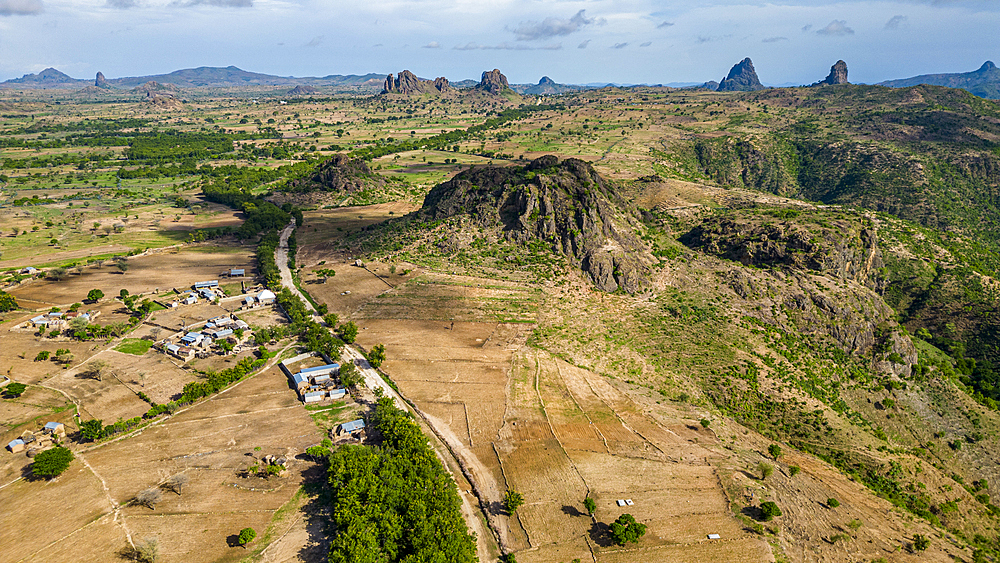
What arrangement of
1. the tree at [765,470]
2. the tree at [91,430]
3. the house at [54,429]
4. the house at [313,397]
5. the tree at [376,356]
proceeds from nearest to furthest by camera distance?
the tree at [765,470] < the tree at [91,430] < the house at [54,429] < the house at [313,397] < the tree at [376,356]

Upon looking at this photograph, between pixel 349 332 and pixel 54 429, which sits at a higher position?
pixel 349 332

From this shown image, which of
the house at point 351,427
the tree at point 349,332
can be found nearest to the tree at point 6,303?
the tree at point 349,332

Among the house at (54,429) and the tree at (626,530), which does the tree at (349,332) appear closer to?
the house at (54,429)

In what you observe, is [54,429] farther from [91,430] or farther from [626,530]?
[626,530]

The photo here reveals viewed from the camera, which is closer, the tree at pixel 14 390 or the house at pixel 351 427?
the house at pixel 351 427

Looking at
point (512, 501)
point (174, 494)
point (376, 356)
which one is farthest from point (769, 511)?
point (174, 494)

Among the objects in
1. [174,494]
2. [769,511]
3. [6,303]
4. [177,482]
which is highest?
[6,303]
